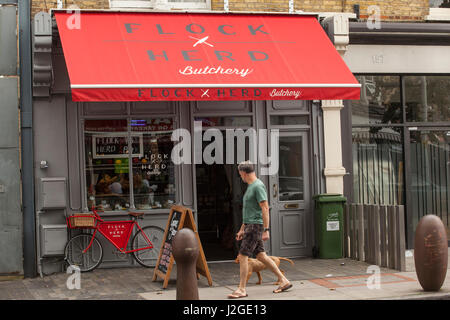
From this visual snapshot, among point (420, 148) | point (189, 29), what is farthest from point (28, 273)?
point (420, 148)

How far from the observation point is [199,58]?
1042 cm

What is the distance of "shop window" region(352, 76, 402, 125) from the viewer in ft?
41.3

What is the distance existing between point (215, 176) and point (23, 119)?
4.90 metres

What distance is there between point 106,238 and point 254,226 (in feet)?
11.0

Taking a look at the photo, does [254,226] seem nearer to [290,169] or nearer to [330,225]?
[330,225]

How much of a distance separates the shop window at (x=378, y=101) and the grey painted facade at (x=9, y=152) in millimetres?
6138

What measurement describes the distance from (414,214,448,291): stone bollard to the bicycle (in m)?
4.63

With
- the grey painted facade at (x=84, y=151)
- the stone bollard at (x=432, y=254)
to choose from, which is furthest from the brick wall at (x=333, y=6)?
the stone bollard at (x=432, y=254)

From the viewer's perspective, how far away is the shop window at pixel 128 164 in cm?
1131

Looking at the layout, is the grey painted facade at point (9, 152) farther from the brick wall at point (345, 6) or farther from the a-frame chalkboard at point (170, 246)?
the brick wall at point (345, 6)
